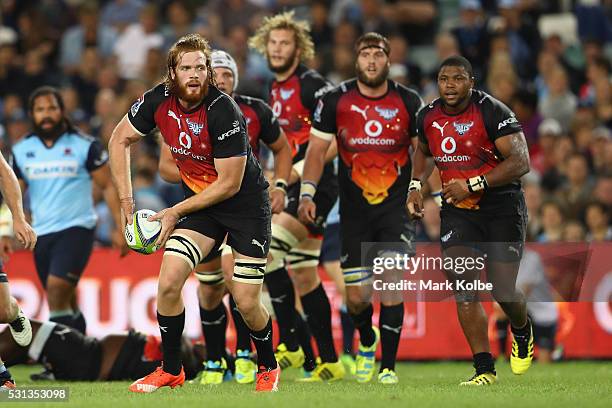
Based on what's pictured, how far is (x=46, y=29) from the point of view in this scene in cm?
2109

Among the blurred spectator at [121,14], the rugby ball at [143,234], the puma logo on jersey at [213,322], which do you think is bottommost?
the puma logo on jersey at [213,322]

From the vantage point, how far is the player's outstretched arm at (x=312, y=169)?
10891 millimetres

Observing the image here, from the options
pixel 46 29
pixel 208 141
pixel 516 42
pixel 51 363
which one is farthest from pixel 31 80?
pixel 208 141

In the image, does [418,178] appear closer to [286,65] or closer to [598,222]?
[286,65]

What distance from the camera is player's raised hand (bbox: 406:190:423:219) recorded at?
10.0m

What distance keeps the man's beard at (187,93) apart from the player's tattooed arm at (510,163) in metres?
2.29

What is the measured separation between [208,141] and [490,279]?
257cm

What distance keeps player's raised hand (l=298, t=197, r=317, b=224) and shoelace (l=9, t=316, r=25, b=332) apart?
8.26ft

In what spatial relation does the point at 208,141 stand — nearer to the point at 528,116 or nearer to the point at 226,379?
the point at 226,379

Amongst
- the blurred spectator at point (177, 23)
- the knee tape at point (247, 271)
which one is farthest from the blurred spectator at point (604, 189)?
the blurred spectator at point (177, 23)

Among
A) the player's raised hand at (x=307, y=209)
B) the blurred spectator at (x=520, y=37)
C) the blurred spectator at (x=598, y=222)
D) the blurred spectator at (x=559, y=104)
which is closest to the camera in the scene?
the player's raised hand at (x=307, y=209)

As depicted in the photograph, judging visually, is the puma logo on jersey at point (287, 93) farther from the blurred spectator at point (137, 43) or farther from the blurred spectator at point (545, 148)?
the blurred spectator at point (137, 43)

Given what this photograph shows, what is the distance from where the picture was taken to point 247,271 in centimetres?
927

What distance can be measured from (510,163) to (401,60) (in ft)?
28.7
